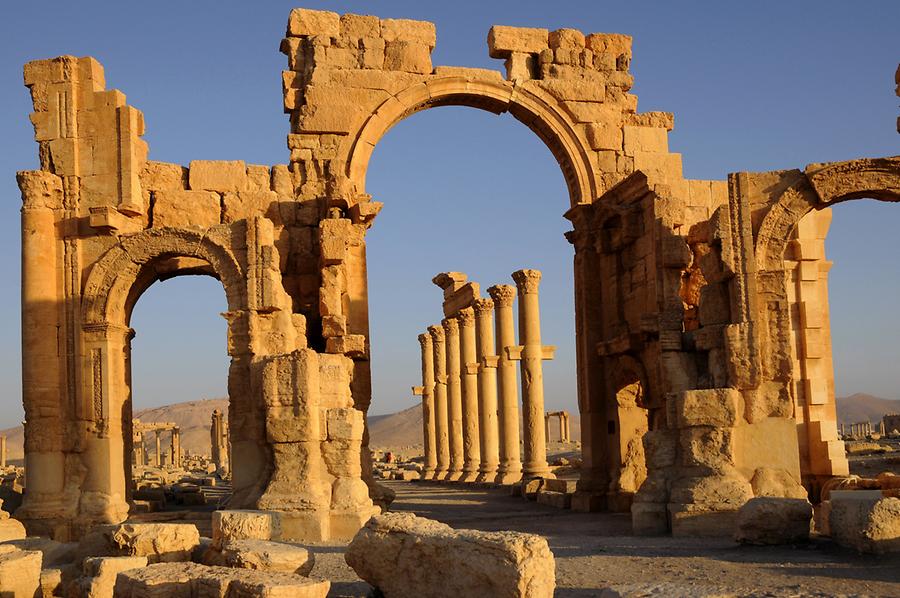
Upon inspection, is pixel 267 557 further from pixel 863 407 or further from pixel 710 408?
pixel 863 407

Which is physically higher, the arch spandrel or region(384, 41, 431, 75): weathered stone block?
region(384, 41, 431, 75): weathered stone block

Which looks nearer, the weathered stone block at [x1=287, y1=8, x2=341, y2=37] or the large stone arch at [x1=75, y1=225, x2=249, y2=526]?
the large stone arch at [x1=75, y1=225, x2=249, y2=526]

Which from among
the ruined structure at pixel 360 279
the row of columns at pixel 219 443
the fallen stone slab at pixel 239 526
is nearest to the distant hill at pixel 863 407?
the row of columns at pixel 219 443

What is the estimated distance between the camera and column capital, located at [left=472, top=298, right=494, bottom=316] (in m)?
28.1

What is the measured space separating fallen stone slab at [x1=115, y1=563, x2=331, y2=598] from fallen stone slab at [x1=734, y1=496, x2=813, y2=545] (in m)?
4.71

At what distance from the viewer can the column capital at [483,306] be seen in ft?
92.1

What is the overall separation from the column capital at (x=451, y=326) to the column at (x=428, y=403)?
2709mm

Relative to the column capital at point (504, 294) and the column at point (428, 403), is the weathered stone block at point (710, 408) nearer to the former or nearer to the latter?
the column capital at point (504, 294)

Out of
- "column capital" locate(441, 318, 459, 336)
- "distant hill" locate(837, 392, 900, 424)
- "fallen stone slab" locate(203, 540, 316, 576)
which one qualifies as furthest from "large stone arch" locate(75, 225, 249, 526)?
"distant hill" locate(837, 392, 900, 424)

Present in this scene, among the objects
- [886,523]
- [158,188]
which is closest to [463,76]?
[158,188]

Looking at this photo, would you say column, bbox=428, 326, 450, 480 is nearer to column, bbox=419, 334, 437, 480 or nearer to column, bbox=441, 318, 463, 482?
column, bbox=419, 334, 437, 480

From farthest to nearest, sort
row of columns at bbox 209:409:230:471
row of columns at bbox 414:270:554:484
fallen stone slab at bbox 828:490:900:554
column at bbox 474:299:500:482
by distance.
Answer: row of columns at bbox 209:409:230:471
column at bbox 474:299:500:482
row of columns at bbox 414:270:554:484
fallen stone slab at bbox 828:490:900:554

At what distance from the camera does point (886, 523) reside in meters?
9.38

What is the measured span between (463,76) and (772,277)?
673 cm
